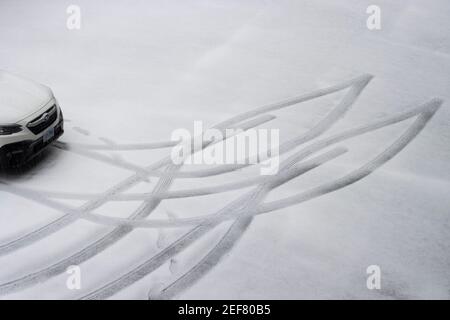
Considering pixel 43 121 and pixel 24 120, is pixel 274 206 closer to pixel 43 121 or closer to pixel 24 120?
pixel 43 121

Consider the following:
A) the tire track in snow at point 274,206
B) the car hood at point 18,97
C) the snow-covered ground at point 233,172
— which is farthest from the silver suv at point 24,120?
the tire track in snow at point 274,206

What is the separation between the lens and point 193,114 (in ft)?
28.1

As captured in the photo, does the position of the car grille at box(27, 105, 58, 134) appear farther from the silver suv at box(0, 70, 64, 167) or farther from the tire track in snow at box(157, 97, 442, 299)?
the tire track in snow at box(157, 97, 442, 299)

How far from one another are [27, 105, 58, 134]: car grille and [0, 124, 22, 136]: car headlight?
14cm

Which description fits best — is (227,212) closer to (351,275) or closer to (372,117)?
(351,275)

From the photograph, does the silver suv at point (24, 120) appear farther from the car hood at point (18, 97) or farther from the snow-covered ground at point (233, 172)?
the snow-covered ground at point (233, 172)

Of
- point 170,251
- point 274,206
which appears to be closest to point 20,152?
point 170,251

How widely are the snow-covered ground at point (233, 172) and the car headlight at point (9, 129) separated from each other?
709mm

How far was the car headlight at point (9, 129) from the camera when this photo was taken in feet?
21.7

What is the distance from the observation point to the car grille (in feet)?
22.6

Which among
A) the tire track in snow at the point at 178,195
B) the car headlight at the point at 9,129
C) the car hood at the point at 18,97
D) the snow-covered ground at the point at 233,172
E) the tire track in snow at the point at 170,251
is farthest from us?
the car hood at the point at 18,97

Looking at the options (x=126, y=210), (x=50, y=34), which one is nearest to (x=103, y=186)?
(x=126, y=210)

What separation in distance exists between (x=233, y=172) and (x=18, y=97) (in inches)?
117

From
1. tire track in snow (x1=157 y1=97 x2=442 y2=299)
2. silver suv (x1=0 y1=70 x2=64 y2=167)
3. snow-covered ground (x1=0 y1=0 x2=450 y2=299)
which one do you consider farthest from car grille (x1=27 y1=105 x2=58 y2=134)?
tire track in snow (x1=157 y1=97 x2=442 y2=299)
